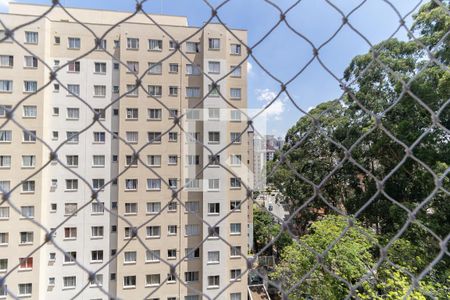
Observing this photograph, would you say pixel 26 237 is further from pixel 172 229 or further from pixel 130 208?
pixel 172 229

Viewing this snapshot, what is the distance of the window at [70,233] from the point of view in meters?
5.79

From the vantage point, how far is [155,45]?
5.98 meters

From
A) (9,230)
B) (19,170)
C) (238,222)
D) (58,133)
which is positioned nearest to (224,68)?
(238,222)

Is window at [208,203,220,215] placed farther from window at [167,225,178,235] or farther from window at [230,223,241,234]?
window at [167,225,178,235]

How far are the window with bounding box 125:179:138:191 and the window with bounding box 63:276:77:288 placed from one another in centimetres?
232

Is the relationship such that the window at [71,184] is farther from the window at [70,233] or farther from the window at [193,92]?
the window at [193,92]

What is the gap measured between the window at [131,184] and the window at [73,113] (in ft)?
5.72

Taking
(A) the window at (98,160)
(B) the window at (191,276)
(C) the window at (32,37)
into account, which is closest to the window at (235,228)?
(B) the window at (191,276)

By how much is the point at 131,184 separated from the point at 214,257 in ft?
7.86

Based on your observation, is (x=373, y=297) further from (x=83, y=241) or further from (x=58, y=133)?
(x=58, y=133)

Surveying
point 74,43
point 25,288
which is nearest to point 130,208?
point 25,288

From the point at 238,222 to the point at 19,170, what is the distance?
4420 millimetres

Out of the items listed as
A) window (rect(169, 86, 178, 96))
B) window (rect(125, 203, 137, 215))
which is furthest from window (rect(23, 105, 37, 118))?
window (rect(169, 86, 178, 96))

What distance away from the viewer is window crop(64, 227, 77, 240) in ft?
A: 19.0
